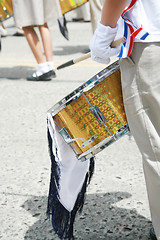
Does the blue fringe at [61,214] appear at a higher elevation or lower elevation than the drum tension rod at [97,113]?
lower

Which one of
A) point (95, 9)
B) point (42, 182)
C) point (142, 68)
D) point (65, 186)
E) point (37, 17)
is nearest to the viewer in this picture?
point (142, 68)

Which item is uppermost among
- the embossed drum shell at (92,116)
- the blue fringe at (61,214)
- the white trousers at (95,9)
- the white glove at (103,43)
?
the white glove at (103,43)

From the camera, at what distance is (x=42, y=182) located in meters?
3.06

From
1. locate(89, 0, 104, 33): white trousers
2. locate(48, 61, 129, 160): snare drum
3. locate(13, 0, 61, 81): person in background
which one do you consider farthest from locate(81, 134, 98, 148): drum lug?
locate(89, 0, 104, 33): white trousers

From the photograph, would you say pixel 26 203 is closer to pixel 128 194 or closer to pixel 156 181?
pixel 128 194

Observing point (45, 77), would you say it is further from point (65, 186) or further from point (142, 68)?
point (142, 68)

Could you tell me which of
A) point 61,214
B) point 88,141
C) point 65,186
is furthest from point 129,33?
point 61,214

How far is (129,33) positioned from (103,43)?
0.42ft

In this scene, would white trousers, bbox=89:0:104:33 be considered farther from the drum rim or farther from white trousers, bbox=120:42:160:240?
white trousers, bbox=120:42:160:240

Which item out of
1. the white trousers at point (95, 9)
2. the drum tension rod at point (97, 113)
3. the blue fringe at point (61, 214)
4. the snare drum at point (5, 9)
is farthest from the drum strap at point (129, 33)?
the white trousers at point (95, 9)

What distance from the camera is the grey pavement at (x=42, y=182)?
99.6 inches

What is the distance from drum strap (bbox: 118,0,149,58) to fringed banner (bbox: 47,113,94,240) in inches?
20.3

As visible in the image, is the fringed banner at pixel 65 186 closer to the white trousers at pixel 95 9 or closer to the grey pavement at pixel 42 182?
the grey pavement at pixel 42 182

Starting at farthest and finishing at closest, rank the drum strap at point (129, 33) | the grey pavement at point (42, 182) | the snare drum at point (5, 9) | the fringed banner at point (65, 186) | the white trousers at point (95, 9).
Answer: the white trousers at point (95, 9)
the snare drum at point (5, 9)
the grey pavement at point (42, 182)
the fringed banner at point (65, 186)
the drum strap at point (129, 33)
